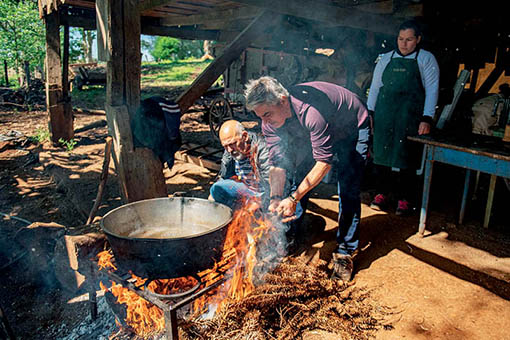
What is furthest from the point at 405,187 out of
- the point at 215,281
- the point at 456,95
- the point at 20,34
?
the point at 20,34

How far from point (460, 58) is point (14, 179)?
8748mm

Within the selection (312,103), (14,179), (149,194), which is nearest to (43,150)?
(14,179)

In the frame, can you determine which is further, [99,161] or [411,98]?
[99,161]

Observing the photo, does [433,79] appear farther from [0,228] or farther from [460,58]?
[0,228]

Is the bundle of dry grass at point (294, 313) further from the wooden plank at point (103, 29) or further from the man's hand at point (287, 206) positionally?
the wooden plank at point (103, 29)

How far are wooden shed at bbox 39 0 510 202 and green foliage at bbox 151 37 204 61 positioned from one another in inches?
1213

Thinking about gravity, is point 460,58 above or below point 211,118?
above

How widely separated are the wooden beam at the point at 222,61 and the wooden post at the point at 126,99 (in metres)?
0.57

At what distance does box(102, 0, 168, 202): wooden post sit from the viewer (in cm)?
335

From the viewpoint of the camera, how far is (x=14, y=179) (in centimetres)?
658

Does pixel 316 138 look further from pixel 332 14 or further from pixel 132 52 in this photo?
pixel 332 14

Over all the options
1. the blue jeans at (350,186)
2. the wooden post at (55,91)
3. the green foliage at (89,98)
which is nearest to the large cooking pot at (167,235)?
the blue jeans at (350,186)

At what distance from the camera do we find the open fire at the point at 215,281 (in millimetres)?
2605

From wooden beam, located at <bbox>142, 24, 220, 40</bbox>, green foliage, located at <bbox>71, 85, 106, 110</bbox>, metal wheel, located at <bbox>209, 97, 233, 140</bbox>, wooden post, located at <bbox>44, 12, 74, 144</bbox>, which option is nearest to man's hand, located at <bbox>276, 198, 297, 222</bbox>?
wooden beam, located at <bbox>142, 24, 220, 40</bbox>
